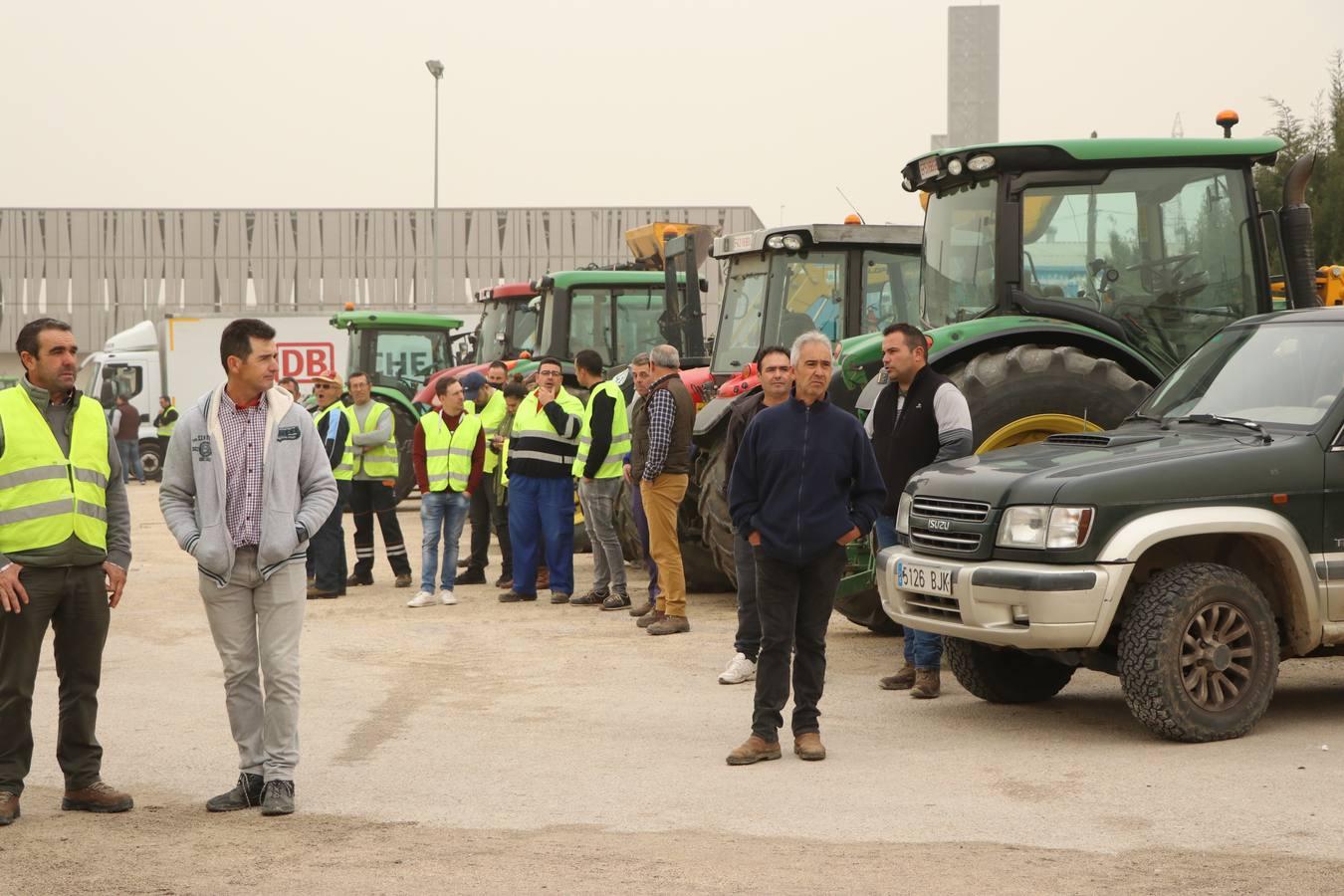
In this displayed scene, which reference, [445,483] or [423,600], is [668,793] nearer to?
[423,600]

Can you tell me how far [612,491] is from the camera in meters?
13.6

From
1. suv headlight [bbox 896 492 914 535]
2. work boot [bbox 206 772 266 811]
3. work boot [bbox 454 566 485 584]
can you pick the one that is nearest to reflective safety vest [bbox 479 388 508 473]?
work boot [bbox 454 566 485 584]

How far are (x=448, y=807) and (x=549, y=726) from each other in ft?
5.86

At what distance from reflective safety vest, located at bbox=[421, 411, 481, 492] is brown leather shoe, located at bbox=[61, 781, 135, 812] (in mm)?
7484

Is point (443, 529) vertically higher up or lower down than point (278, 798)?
higher up

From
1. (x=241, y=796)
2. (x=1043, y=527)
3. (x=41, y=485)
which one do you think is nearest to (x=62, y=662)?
(x=41, y=485)

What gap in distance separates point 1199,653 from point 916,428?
6.41 ft

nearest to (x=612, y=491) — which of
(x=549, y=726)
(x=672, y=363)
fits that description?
(x=672, y=363)

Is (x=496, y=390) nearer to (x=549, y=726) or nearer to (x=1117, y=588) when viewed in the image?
(x=549, y=726)

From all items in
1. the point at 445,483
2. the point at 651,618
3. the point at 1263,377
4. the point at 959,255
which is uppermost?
the point at 959,255

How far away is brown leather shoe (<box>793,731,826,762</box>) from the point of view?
24.8ft

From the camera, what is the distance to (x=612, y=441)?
13.4 metres

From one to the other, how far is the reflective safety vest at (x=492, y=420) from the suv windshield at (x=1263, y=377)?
24.3ft

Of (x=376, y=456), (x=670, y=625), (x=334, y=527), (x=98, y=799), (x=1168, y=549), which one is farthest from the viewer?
(x=376, y=456)
